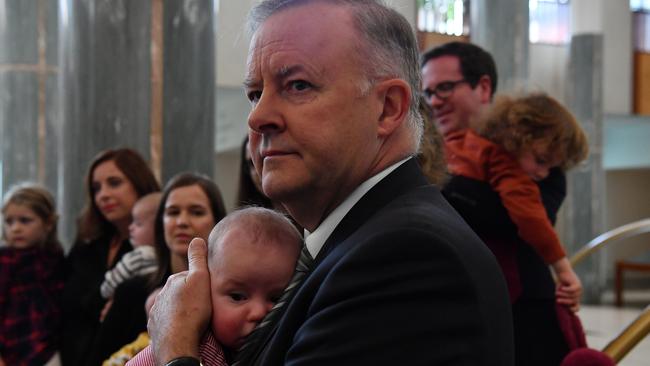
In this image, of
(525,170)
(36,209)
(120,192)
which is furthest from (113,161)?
(525,170)

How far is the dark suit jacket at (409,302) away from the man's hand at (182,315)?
0.36m

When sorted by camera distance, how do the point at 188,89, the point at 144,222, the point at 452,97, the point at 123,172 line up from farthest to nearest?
the point at 188,89, the point at 123,172, the point at 144,222, the point at 452,97

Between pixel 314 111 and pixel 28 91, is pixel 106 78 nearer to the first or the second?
pixel 314 111

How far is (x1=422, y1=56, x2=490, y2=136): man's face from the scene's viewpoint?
402cm

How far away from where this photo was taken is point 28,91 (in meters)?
11.2

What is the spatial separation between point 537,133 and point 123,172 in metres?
2.70

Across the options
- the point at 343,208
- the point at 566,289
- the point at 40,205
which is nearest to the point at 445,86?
the point at 566,289

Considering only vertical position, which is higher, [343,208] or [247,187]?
[343,208]

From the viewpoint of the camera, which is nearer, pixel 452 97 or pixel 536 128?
pixel 536 128

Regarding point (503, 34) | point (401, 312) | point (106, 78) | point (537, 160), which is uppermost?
point (503, 34)

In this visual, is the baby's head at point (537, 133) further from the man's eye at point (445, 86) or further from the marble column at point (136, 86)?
the marble column at point (136, 86)

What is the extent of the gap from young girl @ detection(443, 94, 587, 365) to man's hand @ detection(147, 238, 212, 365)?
66.8 inches

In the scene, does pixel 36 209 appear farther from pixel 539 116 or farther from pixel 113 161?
pixel 539 116

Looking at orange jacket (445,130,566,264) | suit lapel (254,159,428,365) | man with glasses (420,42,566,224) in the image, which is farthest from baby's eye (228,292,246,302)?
man with glasses (420,42,566,224)
